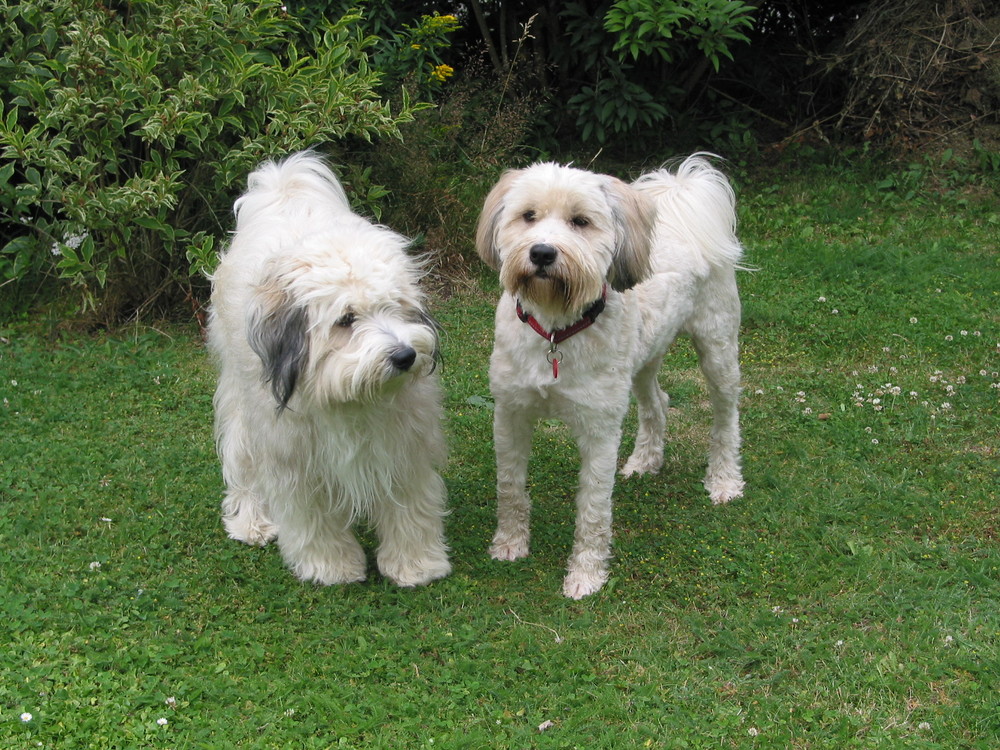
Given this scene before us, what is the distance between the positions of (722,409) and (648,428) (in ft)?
1.30

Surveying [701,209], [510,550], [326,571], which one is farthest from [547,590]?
[701,209]

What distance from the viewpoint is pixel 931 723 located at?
3287mm

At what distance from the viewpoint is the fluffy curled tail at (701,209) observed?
Result: 441 centimetres

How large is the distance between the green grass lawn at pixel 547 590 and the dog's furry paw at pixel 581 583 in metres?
0.06

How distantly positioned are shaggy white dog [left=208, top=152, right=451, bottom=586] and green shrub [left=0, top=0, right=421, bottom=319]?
149 centimetres

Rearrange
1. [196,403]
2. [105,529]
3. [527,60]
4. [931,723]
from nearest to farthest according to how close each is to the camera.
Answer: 1. [931,723]
2. [105,529]
3. [196,403]
4. [527,60]

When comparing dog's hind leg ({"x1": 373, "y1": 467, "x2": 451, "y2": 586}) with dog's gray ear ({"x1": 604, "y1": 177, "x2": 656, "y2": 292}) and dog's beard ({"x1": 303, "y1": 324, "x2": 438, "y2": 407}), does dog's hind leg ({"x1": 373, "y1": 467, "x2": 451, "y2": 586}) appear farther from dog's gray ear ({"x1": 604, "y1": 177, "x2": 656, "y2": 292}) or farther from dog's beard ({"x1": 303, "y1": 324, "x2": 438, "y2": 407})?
dog's gray ear ({"x1": 604, "y1": 177, "x2": 656, "y2": 292})

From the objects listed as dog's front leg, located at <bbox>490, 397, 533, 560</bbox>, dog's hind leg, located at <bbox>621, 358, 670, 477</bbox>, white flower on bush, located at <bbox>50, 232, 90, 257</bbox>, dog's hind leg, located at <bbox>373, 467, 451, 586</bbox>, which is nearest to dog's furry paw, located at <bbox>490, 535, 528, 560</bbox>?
dog's front leg, located at <bbox>490, 397, 533, 560</bbox>

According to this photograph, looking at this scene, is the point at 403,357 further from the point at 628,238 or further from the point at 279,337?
the point at 628,238

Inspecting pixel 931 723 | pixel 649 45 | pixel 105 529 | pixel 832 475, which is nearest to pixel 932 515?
pixel 832 475

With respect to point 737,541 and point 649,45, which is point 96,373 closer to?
point 737,541

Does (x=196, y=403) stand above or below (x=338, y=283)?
below

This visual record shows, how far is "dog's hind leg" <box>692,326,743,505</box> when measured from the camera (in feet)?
15.3

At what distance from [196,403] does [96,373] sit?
76cm
